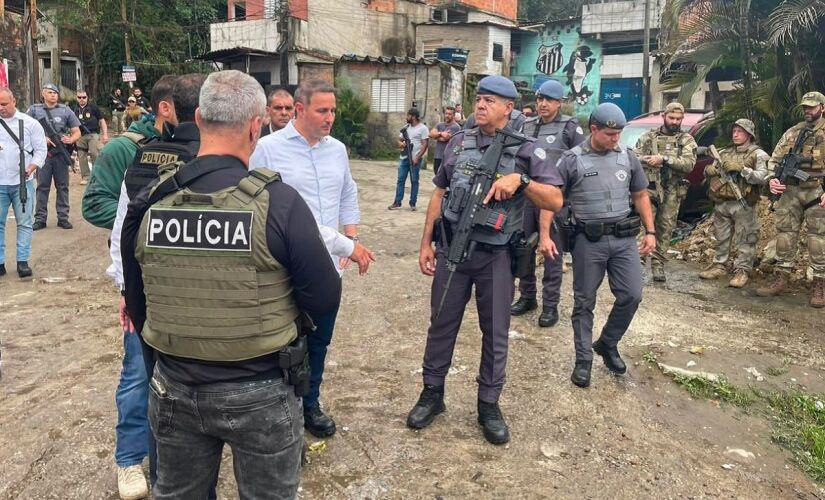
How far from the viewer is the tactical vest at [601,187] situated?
426cm

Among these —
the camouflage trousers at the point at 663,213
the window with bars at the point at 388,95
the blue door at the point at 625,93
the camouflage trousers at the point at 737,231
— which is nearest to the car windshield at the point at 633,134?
the camouflage trousers at the point at 737,231

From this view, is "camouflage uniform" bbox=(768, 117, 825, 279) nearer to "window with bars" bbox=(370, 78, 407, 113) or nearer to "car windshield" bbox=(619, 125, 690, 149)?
"car windshield" bbox=(619, 125, 690, 149)

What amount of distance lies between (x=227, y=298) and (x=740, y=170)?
6.48m

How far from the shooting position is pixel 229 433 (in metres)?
1.87

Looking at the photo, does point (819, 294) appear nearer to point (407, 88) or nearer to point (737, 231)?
point (737, 231)

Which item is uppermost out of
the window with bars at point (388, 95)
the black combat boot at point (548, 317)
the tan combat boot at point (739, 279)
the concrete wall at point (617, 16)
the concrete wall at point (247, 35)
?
the concrete wall at point (617, 16)

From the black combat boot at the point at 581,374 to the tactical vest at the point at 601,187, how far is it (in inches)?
38.9

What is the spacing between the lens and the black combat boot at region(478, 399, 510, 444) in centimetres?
340

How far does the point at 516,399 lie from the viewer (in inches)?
156

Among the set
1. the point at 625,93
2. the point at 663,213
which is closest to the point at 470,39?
the point at 625,93

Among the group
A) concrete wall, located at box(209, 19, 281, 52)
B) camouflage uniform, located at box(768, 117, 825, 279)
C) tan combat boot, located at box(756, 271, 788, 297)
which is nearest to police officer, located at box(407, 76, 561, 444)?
camouflage uniform, located at box(768, 117, 825, 279)

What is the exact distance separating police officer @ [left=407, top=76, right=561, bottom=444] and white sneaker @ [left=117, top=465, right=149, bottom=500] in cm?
141

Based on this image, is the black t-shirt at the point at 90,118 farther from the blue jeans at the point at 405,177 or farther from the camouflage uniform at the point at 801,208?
the camouflage uniform at the point at 801,208

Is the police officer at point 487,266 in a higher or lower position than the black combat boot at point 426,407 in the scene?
higher
